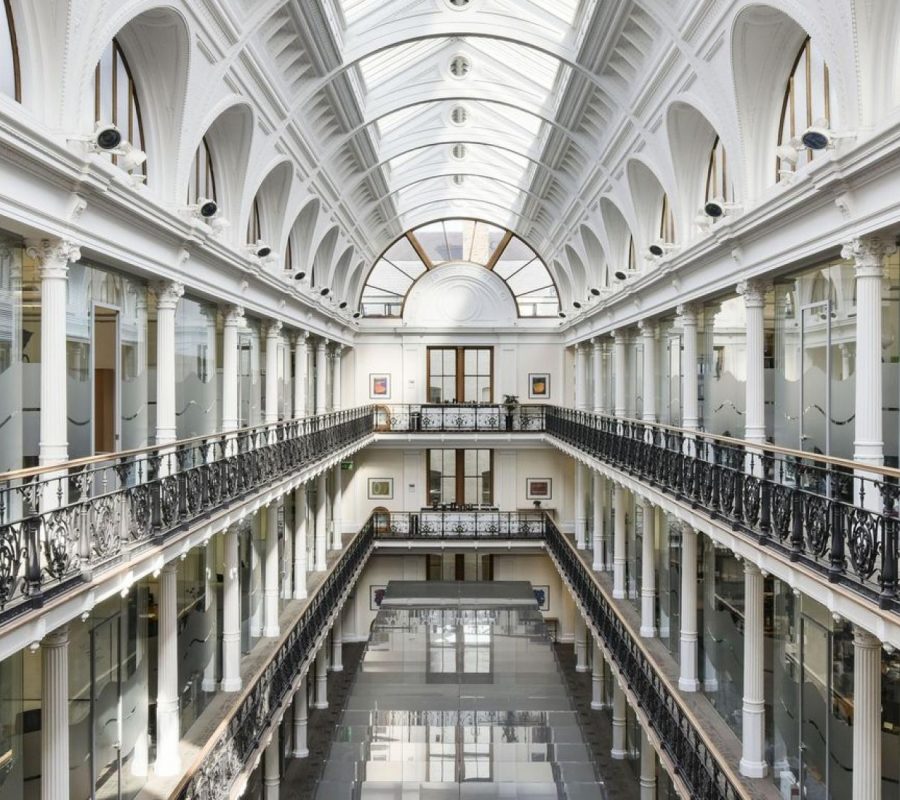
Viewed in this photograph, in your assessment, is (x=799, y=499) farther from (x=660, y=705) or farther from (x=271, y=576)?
(x=271, y=576)

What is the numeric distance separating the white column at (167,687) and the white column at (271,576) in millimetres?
5062

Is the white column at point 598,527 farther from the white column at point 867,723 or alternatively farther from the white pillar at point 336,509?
the white column at point 867,723

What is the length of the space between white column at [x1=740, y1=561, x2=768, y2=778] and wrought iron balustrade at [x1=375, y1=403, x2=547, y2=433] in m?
15.3

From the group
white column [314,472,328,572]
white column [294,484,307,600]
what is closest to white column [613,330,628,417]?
white column [294,484,307,600]

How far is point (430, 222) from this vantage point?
85.0 ft

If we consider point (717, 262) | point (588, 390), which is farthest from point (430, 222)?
point (717, 262)

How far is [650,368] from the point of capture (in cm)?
1489

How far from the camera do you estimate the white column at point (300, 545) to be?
16.8 meters

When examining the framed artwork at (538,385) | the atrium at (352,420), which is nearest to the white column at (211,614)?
the atrium at (352,420)

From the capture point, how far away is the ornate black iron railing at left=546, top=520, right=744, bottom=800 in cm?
881

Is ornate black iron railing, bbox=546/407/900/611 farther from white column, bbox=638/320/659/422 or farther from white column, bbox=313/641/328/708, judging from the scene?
white column, bbox=313/641/328/708

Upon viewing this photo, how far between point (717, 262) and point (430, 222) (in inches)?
648

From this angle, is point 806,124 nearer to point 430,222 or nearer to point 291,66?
point 291,66

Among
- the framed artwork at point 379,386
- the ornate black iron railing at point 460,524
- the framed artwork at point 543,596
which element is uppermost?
the framed artwork at point 379,386
